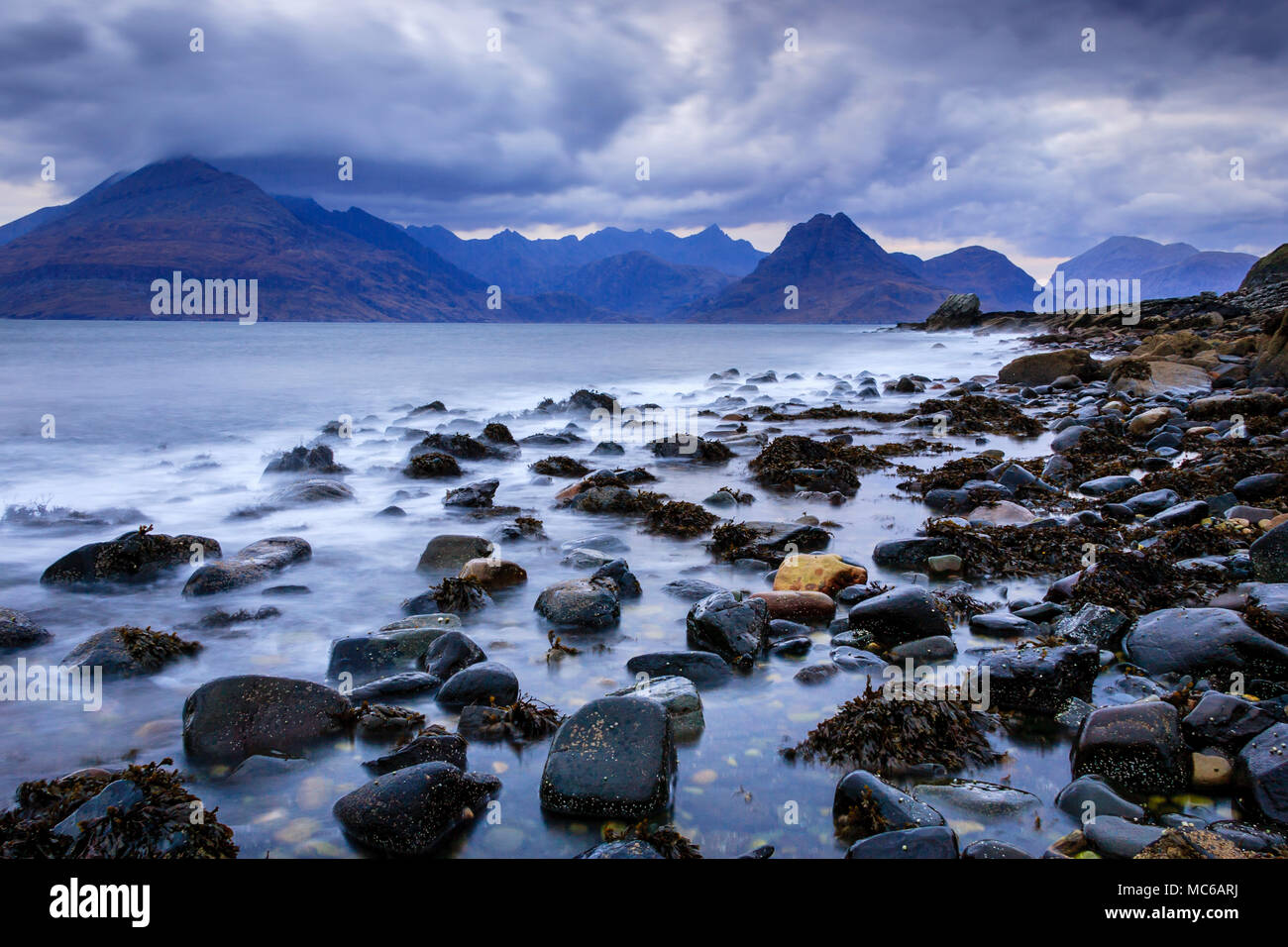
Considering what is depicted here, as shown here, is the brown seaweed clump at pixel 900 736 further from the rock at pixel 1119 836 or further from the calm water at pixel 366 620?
the rock at pixel 1119 836

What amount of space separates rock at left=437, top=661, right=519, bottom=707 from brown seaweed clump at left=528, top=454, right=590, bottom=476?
Answer: 8036 millimetres

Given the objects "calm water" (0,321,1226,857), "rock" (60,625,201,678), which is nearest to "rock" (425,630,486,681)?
"calm water" (0,321,1226,857)

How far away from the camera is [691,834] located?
3.30 m

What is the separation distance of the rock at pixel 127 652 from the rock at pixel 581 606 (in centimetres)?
267

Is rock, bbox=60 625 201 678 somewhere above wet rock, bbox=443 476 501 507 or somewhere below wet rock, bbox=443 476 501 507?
below

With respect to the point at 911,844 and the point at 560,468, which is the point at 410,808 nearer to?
the point at 911,844

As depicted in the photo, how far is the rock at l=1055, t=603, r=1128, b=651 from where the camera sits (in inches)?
195

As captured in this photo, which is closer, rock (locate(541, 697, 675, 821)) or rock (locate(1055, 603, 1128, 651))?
rock (locate(541, 697, 675, 821))

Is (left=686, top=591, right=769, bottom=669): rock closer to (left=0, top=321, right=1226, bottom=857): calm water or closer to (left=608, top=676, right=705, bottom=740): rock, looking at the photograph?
(left=0, top=321, right=1226, bottom=857): calm water

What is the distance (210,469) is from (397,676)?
11.1 metres

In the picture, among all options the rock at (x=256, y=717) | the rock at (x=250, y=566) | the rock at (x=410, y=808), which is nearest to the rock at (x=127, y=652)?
the rock at (x=256, y=717)

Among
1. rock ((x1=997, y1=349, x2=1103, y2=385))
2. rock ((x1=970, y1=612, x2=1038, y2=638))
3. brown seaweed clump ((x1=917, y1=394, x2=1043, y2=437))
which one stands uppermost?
rock ((x1=997, y1=349, x2=1103, y2=385))
